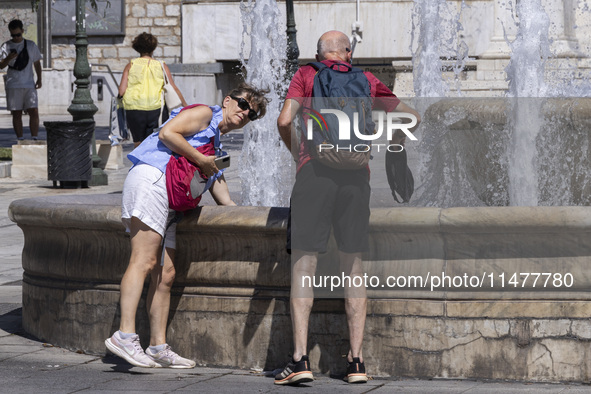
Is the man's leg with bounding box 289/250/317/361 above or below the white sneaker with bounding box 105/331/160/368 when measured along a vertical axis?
above

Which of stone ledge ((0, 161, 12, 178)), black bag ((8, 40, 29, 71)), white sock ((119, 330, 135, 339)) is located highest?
black bag ((8, 40, 29, 71))

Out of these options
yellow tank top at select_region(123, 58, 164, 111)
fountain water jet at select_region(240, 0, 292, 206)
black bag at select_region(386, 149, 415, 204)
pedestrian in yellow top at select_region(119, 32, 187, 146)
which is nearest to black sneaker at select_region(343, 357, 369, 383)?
black bag at select_region(386, 149, 415, 204)

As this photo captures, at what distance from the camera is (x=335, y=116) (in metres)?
5.18

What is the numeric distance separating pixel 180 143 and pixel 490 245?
153cm

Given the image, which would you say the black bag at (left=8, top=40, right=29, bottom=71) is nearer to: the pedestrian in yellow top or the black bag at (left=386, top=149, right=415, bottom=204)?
the pedestrian in yellow top

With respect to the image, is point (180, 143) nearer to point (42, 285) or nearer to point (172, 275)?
point (172, 275)

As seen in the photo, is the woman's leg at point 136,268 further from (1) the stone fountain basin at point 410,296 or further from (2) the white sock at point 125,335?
(1) the stone fountain basin at point 410,296

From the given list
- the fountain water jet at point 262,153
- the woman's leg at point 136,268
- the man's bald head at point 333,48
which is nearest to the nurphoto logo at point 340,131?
the man's bald head at point 333,48

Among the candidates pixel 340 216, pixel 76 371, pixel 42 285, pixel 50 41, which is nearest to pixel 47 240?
pixel 42 285

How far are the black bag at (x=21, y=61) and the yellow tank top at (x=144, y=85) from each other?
5193 millimetres

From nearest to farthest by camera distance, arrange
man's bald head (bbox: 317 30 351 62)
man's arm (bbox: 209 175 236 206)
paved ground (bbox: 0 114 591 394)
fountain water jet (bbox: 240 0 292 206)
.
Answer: paved ground (bbox: 0 114 591 394)
man's bald head (bbox: 317 30 351 62)
man's arm (bbox: 209 175 236 206)
fountain water jet (bbox: 240 0 292 206)

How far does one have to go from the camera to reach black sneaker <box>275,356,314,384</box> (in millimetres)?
5152

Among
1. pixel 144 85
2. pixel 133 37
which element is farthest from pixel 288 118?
pixel 133 37

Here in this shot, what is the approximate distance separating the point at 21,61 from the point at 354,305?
1242 cm
